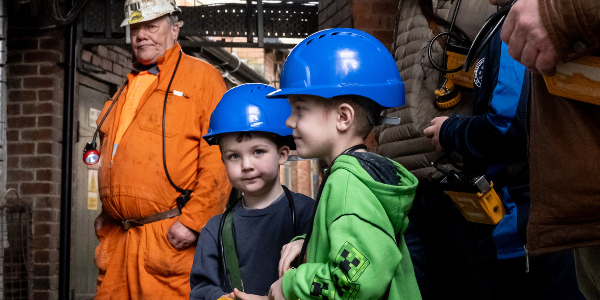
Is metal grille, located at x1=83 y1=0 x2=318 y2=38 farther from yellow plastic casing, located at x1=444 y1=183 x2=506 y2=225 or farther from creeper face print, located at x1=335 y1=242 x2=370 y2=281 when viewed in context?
creeper face print, located at x1=335 y1=242 x2=370 y2=281

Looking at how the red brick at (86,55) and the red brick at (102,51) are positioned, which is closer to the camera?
the red brick at (86,55)

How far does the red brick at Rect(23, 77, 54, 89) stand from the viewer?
17.0 ft

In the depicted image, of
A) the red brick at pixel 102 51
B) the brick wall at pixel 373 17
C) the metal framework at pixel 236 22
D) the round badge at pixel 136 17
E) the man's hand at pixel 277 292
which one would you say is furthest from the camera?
the red brick at pixel 102 51

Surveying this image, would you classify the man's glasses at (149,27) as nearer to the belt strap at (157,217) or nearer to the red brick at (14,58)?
the belt strap at (157,217)

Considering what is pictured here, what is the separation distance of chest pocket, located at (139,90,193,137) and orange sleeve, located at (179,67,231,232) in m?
0.10

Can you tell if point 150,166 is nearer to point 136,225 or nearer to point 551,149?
point 136,225

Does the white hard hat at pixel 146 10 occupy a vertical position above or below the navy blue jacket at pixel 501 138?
above

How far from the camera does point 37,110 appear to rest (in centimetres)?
516

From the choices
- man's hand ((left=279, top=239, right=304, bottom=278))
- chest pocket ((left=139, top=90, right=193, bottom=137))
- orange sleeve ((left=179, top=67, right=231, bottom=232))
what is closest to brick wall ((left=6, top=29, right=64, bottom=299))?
chest pocket ((left=139, top=90, right=193, bottom=137))

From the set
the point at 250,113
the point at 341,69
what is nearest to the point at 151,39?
the point at 250,113

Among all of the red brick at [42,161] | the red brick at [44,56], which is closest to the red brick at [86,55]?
the red brick at [44,56]

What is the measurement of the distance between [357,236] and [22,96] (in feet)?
15.3

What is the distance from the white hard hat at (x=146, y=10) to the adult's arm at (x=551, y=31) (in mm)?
2639

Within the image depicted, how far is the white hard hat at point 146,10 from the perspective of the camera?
3.44 m
